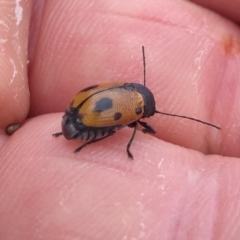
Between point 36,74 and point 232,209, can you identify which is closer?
point 232,209

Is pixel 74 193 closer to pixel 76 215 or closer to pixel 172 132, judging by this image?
pixel 76 215

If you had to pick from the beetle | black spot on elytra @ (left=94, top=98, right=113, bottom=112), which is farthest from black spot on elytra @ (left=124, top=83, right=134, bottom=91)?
black spot on elytra @ (left=94, top=98, right=113, bottom=112)

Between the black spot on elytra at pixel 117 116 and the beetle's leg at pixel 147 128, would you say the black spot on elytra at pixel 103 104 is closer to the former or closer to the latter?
the black spot on elytra at pixel 117 116

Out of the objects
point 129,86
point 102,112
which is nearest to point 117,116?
point 102,112

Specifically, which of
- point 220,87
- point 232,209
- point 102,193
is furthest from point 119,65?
point 232,209

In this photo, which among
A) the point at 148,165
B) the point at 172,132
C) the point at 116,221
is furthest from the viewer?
the point at 172,132

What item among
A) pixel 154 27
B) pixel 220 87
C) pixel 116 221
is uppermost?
pixel 154 27
